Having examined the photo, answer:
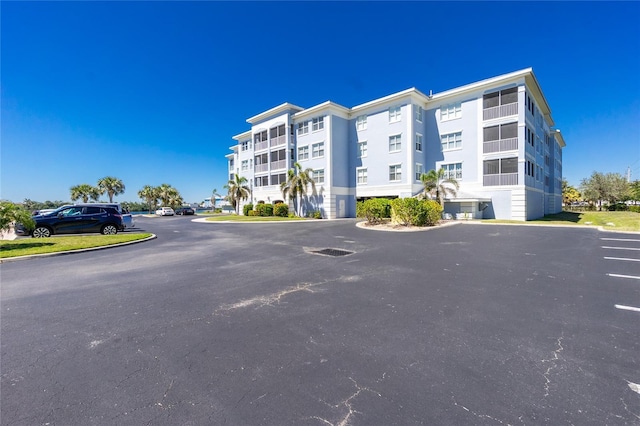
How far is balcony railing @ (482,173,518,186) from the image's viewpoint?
82.3 ft

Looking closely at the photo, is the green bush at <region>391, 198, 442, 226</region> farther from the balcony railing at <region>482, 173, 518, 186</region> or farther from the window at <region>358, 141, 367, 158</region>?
the window at <region>358, 141, 367, 158</region>

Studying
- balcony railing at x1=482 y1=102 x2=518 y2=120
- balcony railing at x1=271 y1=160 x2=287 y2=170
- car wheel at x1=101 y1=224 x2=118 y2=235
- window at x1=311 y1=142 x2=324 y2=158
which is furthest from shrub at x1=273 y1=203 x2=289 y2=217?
balcony railing at x1=482 y1=102 x2=518 y2=120

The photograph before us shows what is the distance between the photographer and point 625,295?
5.39m

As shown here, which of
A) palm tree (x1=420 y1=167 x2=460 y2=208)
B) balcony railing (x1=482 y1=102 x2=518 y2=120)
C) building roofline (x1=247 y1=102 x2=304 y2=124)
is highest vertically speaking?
building roofline (x1=247 y1=102 x2=304 y2=124)

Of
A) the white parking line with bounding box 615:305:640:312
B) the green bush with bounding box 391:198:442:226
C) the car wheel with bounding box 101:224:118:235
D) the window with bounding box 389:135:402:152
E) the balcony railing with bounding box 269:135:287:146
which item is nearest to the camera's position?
the white parking line with bounding box 615:305:640:312

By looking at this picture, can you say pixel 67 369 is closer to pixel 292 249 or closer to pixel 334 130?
pixel 292 249

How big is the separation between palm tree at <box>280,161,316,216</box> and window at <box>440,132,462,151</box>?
50.2ft

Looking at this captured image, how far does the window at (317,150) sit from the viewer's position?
112ft

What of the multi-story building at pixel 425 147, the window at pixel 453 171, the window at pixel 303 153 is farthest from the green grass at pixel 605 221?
the window at pixel 303 153

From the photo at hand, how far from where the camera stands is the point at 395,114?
101 ft

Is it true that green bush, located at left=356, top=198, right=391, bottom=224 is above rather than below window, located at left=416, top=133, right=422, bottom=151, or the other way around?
below

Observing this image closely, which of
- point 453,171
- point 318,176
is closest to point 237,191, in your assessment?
point 318,176

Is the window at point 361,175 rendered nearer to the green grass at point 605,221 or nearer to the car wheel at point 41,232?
the green grass at point 605,221

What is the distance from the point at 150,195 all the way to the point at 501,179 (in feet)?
210
